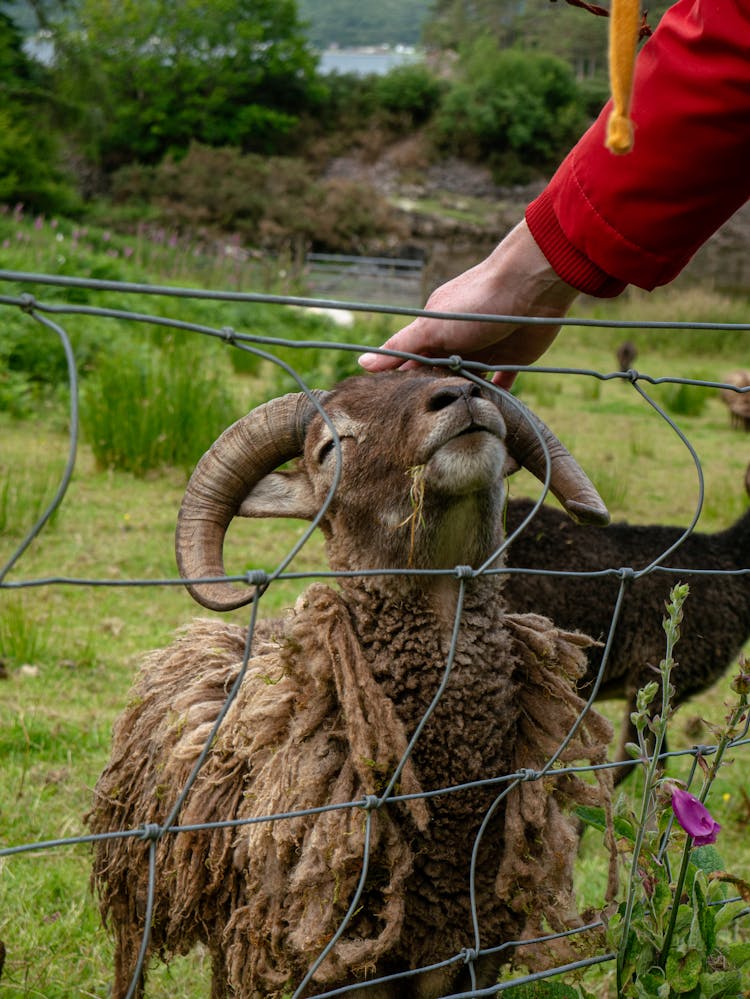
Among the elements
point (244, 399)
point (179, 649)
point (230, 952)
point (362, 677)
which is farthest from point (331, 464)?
point (244, 399)

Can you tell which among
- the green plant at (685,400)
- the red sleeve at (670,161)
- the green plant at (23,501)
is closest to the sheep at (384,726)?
the red sleeve at (670,161)

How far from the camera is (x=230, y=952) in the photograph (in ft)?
7.27

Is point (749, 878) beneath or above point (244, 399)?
above

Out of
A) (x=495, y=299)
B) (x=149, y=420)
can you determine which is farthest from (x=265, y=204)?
(x=495, y=299)

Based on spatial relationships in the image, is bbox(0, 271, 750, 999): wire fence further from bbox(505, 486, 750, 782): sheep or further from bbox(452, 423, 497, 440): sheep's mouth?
bbox(505, 486, 750, 782): sheep

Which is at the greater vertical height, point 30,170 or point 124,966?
point 124,966

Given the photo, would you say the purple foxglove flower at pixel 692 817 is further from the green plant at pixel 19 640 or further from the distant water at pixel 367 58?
the distant water at pixel 367 58

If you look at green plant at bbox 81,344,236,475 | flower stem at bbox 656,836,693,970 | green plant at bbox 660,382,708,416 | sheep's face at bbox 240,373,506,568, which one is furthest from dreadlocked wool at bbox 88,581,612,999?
green plant at bbox 660,382,708,416

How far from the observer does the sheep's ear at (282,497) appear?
94.7 inches

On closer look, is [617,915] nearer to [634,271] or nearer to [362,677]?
[362,677]

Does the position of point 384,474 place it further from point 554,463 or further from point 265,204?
point 265,204

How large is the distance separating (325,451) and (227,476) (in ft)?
0.81

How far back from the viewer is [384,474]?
225 centimetres

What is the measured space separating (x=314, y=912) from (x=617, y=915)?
2.00ft
